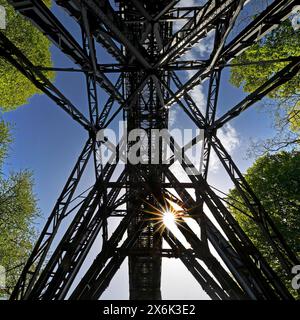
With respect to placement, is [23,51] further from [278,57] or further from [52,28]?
[278,57]

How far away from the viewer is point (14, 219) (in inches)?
461

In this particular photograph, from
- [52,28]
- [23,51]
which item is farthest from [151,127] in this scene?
[23,51]

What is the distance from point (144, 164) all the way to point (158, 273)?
18.1 ft

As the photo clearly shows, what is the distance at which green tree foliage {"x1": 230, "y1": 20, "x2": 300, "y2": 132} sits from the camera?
853 cm

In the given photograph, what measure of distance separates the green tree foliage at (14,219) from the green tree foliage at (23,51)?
165cm

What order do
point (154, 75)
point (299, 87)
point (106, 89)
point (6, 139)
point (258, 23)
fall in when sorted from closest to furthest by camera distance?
point (258, 23) < point (154, 75) < point (106, 89) < point (299, 87) < point (6, 139)

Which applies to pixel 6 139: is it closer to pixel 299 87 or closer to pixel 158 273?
pixel 158 273

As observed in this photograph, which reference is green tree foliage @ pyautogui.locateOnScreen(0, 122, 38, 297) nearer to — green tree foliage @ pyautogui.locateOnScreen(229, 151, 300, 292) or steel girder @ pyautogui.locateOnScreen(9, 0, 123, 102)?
steel girder @ pyautogui.locateOnScreen(9, 0, 123, 102)

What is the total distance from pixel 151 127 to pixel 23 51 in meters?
7.04

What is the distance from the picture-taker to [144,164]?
9.97m

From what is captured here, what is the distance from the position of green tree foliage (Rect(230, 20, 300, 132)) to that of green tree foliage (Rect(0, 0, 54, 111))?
9.62 meters

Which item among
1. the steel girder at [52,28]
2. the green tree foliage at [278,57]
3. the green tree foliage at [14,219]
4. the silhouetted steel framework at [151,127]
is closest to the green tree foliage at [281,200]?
the green tree foliage at [278,57]

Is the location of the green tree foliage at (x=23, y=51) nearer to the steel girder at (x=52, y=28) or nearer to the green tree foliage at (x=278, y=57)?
the steel girder at (x=52, y=28)
